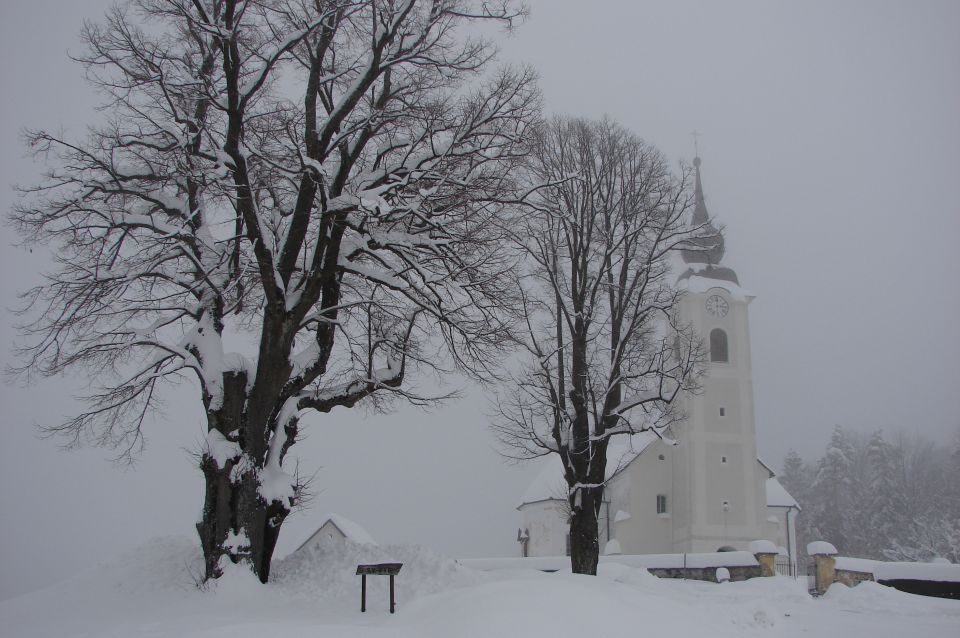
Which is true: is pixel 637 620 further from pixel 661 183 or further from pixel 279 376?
pixel 661 183

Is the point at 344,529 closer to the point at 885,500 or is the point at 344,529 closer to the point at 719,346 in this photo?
the point at 719,346

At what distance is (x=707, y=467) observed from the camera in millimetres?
38625

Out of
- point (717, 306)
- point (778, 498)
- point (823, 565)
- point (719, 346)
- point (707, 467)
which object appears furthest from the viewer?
point (778, 498)

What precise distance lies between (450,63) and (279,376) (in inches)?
222

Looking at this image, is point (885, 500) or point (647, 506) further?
point (885, 500)

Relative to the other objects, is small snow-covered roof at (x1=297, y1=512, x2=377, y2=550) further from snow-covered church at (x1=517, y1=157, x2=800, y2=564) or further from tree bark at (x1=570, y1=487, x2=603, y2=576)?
tree bark at (x1=570, y1=487, x2=603, y2=576)

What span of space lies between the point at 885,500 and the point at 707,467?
1133 inches

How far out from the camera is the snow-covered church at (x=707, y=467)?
125ft

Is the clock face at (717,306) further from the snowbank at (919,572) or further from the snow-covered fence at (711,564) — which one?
the snowbank at (919,572)

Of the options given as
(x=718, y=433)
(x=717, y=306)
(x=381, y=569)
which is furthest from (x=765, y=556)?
(x=381, y=569)

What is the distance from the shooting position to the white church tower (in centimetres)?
3788

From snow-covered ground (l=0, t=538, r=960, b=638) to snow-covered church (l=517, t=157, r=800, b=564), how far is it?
76.6 feet

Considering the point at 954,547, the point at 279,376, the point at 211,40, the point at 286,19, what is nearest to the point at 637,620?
the point at 279,376

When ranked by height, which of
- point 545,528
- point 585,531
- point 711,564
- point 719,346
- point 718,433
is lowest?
point 545,528
